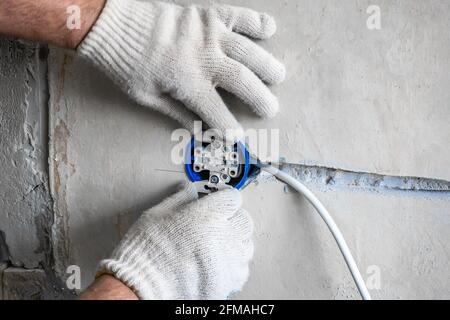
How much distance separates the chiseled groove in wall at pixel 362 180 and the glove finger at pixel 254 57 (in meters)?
0.22

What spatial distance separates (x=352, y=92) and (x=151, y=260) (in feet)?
1.91

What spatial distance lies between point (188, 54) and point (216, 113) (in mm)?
147

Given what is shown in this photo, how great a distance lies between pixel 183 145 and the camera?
1124 mm

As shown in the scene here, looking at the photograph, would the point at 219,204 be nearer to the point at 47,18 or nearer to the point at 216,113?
the point at 216,113

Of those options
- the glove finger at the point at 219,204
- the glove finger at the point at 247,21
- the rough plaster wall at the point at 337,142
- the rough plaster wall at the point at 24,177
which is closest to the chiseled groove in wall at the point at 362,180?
the rough plaster wall at the point at 337,142

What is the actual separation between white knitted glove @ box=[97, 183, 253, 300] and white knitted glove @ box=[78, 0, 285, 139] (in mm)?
214

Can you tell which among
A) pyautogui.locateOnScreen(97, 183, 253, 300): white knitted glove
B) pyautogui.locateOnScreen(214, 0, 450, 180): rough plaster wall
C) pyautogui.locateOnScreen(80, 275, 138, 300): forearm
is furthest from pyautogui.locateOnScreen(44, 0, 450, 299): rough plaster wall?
pyautogui.locateOnScreen(80, 275, 138, 300): forearm

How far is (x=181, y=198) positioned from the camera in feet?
3.57

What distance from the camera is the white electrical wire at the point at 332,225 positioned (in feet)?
3.28

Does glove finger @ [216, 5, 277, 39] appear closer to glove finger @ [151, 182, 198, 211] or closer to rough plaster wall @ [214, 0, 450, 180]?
rough plaster wall @ [214, 0, 450, 180]

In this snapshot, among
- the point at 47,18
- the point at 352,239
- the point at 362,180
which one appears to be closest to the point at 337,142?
the point at 362,180

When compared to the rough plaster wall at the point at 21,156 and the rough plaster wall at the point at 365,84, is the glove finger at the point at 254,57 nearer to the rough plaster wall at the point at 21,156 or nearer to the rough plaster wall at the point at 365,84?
the rough plaster wall at the point at 365,84
